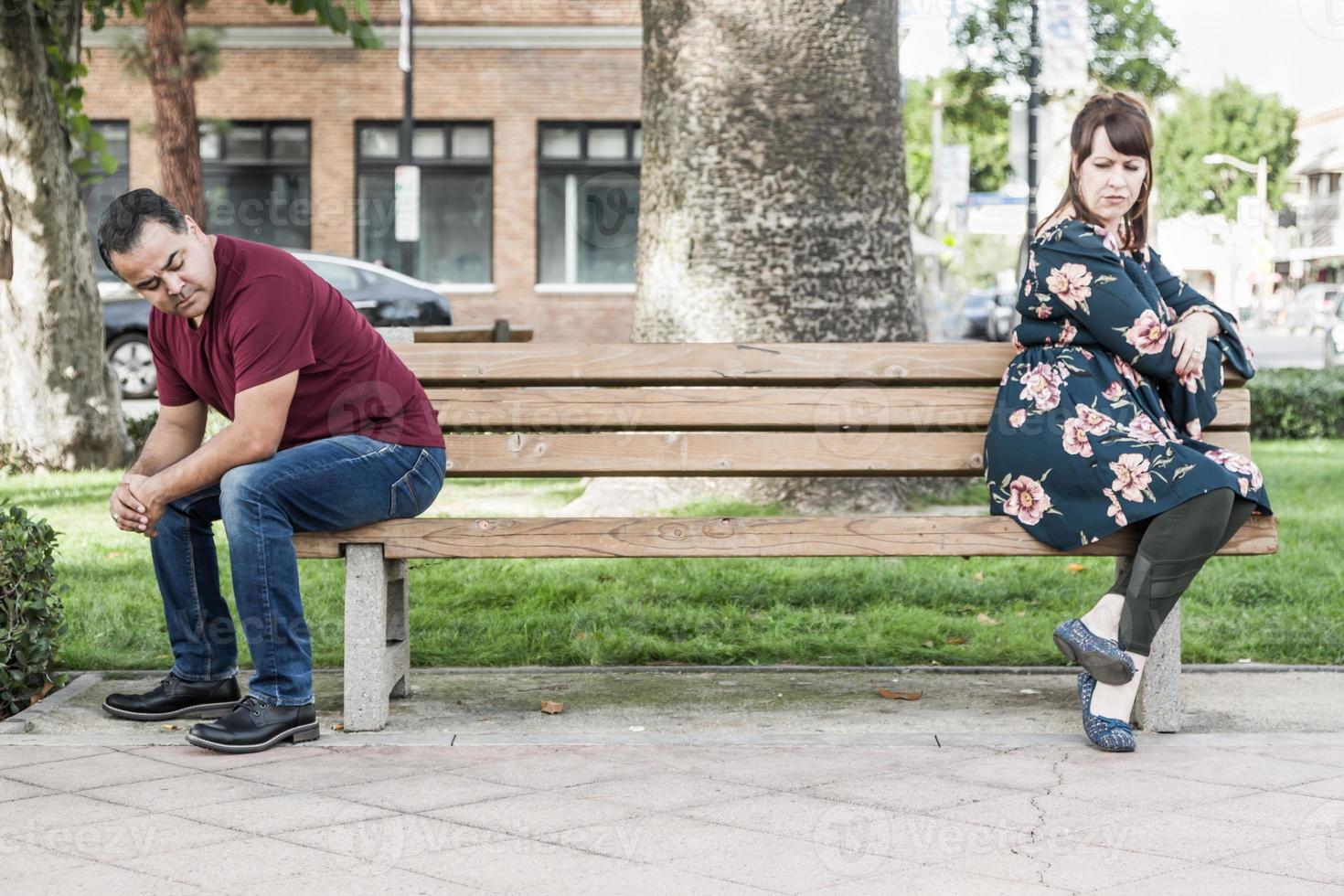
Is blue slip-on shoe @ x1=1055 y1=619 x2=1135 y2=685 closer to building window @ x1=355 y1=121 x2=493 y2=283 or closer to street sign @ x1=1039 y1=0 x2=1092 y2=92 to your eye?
street sign @ x1=1039 y1=0 x2=1092 y2=92

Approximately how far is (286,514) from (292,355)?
15.7 inches

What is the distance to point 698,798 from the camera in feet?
12.1

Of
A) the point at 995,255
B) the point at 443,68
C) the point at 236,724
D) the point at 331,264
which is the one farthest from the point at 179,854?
the point at 995,255

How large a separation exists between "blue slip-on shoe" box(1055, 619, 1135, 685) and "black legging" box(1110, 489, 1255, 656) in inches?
1.9

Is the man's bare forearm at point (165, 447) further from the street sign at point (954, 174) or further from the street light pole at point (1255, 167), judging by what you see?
the street light pole at point (1255, 167)

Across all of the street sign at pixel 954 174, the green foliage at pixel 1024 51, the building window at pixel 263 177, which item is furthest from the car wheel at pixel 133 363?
the green foliage at pixel 1024 51

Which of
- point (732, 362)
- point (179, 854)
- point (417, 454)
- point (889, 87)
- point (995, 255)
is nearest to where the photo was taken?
point (179, 854)

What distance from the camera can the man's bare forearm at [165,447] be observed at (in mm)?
4488

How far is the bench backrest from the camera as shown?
4.68 metres

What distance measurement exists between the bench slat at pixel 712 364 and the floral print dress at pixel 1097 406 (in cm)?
29

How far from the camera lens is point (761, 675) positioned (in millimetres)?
5137

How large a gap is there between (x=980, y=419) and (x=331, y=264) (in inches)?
641

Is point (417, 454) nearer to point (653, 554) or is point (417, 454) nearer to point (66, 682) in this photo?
point (653, 554)

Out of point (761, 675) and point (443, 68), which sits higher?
point (443, 68)
